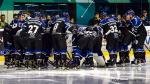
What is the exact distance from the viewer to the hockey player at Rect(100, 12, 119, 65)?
628 inches

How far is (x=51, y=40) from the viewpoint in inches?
618

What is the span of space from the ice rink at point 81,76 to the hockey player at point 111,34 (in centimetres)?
62

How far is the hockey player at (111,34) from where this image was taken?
1595cm

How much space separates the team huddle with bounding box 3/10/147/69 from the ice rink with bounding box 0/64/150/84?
1.60ft

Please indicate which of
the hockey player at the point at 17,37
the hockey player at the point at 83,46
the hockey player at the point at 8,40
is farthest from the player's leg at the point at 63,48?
the hockey player at the point at 8,40

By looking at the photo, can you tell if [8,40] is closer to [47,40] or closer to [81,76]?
[47,40]

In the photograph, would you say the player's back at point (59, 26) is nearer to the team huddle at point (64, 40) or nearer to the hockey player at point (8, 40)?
the team huddle at point (64, 40)

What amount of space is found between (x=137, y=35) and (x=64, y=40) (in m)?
2.48

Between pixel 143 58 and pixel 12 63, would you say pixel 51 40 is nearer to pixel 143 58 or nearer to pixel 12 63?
pixel 12 63

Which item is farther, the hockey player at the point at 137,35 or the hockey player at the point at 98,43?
the hockey player at the point at 137,35

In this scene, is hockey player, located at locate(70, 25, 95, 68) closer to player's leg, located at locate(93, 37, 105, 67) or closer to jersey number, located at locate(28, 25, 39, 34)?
player's leg, located at locate(93, 37, 105, 67)

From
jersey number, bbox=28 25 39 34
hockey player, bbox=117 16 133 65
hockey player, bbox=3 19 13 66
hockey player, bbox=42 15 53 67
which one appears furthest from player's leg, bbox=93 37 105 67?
hockey player, bbox=3 19 13 66

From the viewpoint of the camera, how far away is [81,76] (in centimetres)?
1346

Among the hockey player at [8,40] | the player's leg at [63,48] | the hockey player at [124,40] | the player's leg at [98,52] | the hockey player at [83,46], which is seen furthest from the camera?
the hockey player at [124,40]
